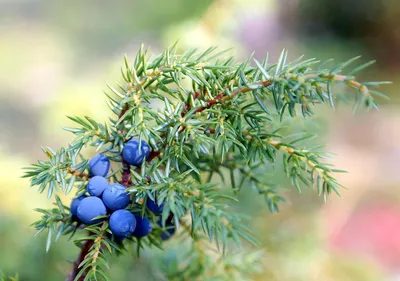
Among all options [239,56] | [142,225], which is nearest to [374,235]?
[239,56]

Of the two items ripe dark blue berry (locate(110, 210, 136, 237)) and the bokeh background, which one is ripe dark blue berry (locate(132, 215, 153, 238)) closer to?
ripe dark blue berry (locate(110, 210, 136, 237))

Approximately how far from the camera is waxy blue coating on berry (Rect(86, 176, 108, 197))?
38cm

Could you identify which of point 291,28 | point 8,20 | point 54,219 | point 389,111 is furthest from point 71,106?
point 291,28

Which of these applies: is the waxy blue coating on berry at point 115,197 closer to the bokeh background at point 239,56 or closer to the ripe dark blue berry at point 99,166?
the ripe dark blue berry at point 99,166

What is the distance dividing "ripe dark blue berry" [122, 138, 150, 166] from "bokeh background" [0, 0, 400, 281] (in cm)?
31

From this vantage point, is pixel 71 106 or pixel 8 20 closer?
pixel 71 106

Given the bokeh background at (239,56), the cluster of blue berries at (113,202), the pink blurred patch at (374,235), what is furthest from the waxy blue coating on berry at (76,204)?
the pink blurred patch at (374,235)

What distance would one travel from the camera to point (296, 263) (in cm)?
116

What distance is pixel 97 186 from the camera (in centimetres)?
38

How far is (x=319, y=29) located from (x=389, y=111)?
6.23ft

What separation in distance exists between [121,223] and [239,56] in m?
1.01

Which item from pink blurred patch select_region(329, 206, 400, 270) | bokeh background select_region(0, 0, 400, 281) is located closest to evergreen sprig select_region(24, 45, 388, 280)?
bokeh background select_region(0, 0, 400, 281)

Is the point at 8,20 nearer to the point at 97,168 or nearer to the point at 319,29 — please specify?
the point at 319,29

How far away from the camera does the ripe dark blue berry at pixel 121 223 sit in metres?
0.36
